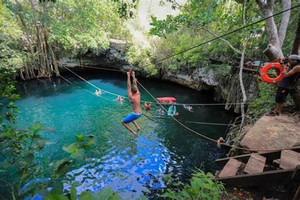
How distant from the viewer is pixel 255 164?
6.73 feet

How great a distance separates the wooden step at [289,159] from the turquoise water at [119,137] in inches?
96.8

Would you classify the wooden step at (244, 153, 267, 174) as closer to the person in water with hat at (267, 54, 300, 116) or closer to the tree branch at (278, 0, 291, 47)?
the person in water with hat at (267, 54, 300, 116)

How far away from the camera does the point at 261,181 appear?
5.95 feet

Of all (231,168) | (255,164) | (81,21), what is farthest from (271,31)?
(81,21)

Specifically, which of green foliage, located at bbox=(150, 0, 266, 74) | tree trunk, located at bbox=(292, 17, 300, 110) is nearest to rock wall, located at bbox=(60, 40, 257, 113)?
green foliage, located at bbox=(150, 0, 266, 74)

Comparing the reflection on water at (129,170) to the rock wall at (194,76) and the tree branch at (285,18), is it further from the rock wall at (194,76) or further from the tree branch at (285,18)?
the tree branch at (285,18)

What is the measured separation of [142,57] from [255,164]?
12.5m

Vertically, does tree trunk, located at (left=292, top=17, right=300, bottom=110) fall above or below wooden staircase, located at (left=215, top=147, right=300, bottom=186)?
above

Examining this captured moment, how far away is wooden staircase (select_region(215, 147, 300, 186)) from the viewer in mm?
1749

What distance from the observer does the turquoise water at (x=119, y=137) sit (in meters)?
4.41

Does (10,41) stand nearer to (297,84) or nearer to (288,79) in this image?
(288,79)

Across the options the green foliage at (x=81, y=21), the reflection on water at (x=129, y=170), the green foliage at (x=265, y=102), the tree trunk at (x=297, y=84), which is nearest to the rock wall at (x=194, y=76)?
the green foliage at (x=265, y=102)

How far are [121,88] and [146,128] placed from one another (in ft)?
20.1

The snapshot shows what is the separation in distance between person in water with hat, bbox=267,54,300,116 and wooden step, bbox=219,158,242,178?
193 cm
